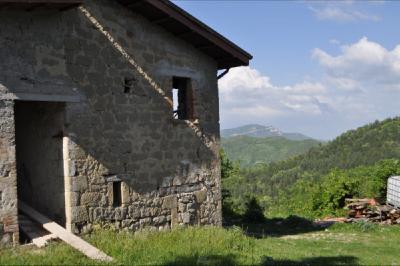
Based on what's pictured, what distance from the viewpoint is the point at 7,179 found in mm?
8453

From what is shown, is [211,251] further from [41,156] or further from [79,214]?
[41,156]

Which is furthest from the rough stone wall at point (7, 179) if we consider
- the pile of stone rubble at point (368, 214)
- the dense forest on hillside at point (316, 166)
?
the dense forest on hillside at point (316, 166)

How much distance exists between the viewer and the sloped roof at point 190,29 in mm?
10594

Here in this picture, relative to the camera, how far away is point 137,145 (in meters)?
10.7

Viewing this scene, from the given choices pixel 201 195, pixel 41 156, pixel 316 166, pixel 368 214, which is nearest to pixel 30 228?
pixel 41 156

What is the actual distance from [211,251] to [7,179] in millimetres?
3727

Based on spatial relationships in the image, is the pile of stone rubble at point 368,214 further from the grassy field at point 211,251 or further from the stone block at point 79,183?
the stone block at point 79,183

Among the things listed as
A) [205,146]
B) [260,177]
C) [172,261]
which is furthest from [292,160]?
[172,261]

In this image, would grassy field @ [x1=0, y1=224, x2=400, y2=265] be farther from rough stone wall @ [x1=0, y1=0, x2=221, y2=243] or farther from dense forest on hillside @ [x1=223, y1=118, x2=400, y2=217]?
dense forest on hillside @ [x1=223, y1=118, x2=400, y2=217]

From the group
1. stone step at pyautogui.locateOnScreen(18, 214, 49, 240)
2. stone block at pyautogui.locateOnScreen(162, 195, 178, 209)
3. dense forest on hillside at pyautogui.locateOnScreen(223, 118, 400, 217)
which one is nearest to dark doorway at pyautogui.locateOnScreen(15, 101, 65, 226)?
stone step at pyautogui.locateOnScreen(18, 214, 49, 240)

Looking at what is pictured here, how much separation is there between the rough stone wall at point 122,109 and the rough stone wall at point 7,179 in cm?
47

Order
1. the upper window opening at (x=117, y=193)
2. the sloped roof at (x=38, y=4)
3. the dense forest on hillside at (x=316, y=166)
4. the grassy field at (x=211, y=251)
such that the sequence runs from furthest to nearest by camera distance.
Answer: the dense forest on hillside at (x=316, y=166) < the upper window opening at (x=117, y=193) < the sloped roof at (x=38, y=4) < the grassy field at (x=211, y=251)

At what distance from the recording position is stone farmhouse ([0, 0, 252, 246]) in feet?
29.1

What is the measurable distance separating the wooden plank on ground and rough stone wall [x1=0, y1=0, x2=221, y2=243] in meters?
0.46
